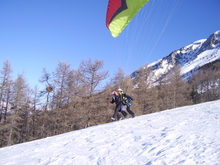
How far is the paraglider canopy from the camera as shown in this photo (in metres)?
5.86

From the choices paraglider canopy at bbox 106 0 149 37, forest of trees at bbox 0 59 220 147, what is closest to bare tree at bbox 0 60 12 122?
forest of trees at bbox 0 59 220 147

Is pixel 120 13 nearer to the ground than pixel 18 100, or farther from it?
farther from it

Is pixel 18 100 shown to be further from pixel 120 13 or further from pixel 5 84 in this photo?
pixel 120 13

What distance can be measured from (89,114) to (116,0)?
11274 mm

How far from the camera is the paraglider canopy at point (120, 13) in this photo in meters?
5.86

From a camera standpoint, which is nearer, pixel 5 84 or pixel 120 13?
pixel 120 13

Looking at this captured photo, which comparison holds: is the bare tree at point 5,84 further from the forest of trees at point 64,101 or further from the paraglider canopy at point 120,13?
the paraglider canopy at point 120,13

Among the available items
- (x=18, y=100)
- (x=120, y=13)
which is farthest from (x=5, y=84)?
(x=120, y=13)

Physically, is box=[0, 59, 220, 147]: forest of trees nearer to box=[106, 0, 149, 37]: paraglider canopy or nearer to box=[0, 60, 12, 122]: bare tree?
box=[0, 60, 12, 122]: bare tree

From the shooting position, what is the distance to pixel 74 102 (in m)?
15.9

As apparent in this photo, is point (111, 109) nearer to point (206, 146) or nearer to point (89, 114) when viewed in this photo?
point (89, 114)

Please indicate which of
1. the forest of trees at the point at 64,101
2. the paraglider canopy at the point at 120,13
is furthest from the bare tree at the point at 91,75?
the paraglider canopy at the point at 120,13

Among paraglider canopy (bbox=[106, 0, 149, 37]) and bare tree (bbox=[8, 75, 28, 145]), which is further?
bare tree (bbox=[8, 75, 28, 145])

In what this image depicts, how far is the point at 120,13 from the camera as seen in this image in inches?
248
